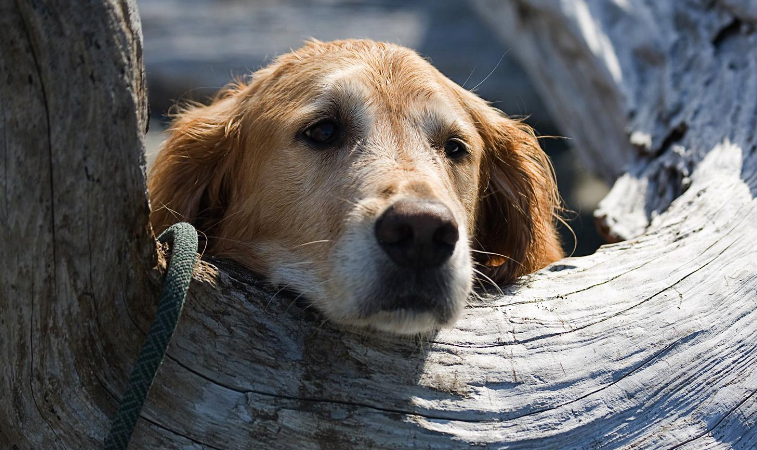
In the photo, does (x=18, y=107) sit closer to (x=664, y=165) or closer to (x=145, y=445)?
(x=145, y=445)

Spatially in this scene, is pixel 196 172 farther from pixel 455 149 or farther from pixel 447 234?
pixel 447 234

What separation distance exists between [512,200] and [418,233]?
4.93 feet

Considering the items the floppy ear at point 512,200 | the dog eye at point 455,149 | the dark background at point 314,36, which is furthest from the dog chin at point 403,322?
the dark background at point 314,36

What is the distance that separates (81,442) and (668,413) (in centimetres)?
185

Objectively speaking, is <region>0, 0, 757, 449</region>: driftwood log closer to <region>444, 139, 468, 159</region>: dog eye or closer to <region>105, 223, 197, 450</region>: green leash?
<region>105, 223, 197, 450</region>: green leash

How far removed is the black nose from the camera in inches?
93.3

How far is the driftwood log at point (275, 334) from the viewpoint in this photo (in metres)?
1.94

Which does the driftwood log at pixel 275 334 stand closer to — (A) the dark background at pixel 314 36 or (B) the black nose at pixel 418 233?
(B) the black nose at pixel 418 233

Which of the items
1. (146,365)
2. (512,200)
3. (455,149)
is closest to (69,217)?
(146,365)

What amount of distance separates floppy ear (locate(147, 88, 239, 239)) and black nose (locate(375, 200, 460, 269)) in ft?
4.52

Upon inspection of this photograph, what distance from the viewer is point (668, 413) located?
8.31ft

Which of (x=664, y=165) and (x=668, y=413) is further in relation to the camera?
(x=664, y=165)

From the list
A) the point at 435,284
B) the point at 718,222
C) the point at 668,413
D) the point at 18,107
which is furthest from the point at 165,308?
the point at 718,222

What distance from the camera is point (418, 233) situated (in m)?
2.39
